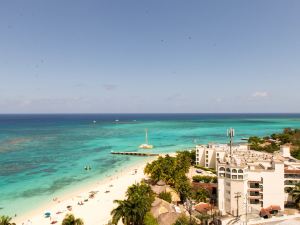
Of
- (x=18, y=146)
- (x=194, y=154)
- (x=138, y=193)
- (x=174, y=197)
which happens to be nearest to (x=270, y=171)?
(x=174, y=197)

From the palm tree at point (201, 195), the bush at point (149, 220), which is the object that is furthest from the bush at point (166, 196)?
the bush at point (149, 220)

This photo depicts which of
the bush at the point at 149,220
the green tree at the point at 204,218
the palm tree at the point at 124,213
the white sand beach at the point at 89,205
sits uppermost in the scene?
the palm tree at the point at 124,213

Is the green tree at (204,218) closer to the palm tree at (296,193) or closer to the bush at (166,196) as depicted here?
the bush at (166,196)

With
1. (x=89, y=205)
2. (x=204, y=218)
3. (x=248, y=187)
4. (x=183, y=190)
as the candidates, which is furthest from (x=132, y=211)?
(x=89, y=205)

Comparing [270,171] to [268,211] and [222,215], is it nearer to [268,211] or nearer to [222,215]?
[268,211]

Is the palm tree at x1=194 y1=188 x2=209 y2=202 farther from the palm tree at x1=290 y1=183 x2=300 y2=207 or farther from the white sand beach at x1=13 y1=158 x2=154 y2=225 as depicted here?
the white sand beach at x1=13 y1=158 x2=154 y2=225

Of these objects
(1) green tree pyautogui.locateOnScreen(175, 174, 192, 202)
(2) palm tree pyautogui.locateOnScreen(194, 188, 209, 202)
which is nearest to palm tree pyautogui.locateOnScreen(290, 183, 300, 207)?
(2) palm tree pyautogui.locateOnScreen(194, 188, 209, 202)
